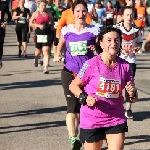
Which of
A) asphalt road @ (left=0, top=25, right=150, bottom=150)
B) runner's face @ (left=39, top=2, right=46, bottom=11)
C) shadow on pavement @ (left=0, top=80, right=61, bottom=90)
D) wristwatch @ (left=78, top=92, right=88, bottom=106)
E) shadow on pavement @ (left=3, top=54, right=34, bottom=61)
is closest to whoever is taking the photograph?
wristwatch @ (left=78, top=92, right=88, bottom=106)

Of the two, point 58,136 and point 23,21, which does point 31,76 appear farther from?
point 58,136

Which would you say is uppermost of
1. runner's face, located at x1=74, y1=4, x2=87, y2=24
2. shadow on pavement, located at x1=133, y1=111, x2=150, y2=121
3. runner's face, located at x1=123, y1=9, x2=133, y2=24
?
runner's face, located at x1=74, y1=4, x2=87, y2=24

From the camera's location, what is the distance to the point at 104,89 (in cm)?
572

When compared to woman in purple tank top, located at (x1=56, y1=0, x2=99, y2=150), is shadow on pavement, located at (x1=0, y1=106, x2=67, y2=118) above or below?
below

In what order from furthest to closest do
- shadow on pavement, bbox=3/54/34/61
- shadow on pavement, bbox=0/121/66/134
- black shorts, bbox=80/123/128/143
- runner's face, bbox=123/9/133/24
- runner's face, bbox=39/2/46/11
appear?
1. shadow on pavement, bbox=3/54/34/61
2. runner's face, bbox=39/2/46/11
3. runner's face, bbox=123/9/133/24
4. shadow on pavement, bbox=0/121/66/134
5. black shorts, bbox=80/123/128/143

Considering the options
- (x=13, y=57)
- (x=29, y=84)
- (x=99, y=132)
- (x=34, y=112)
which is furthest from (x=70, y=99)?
(x=13, y=57)

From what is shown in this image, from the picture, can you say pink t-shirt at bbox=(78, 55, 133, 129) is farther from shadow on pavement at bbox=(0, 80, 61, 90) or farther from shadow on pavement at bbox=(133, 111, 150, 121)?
shadow on pavement at bbox=(0, 80, 61, 90)

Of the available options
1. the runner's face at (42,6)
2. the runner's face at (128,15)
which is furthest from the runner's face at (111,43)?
the runner's face at (42,6)

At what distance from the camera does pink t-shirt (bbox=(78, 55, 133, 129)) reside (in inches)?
225

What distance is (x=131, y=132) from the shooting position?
8812mm

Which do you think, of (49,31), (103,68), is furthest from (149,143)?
(49,31)

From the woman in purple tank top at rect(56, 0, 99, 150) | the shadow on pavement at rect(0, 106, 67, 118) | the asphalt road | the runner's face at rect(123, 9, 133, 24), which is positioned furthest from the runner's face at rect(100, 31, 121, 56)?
the shadow on pavement at rect(0, 106, 67, 118)

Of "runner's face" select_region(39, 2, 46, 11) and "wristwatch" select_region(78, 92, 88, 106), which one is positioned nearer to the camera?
"wristwatch" select_region(78, 92, 88, 106)

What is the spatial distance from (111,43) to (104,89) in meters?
0.42
